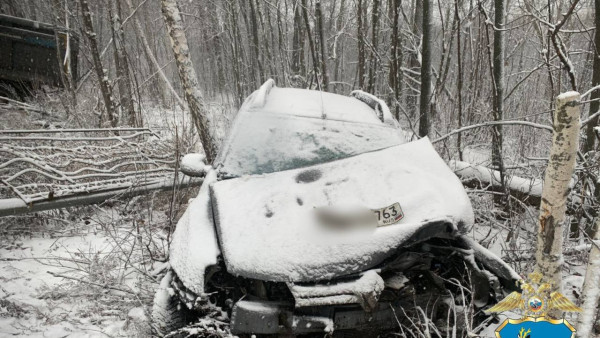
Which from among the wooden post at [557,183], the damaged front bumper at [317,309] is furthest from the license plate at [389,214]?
the wooden post at [557,183]

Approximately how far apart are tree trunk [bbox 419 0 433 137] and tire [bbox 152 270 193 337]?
13.3 feet

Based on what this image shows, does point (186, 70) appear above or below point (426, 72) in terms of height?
above

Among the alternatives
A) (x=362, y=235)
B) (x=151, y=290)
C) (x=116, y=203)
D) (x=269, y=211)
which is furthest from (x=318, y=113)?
(x=116, y=203)

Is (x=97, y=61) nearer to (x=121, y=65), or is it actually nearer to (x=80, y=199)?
(x=121, y=65)

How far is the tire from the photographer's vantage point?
243cm

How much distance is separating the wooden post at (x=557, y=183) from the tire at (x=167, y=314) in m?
2.05

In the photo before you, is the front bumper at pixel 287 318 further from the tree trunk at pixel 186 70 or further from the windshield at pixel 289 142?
the tree trunk at pixel 186 70

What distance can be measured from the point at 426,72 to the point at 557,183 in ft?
13.6

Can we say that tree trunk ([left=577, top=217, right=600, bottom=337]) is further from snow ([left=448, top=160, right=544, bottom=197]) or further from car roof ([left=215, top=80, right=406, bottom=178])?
snow ([left=448, top=160, right=544, bottom=197])

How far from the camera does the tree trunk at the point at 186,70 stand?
5.90 m

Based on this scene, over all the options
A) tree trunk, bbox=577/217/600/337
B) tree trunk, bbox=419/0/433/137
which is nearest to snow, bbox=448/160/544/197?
tree trunk, bbox=419/0/433/137

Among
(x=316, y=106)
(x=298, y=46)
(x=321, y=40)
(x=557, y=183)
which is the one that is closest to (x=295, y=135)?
(x=316, y=106)

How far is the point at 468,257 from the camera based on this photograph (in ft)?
7.76

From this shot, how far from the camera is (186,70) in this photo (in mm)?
6008
